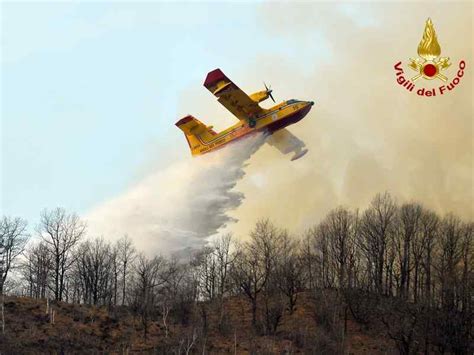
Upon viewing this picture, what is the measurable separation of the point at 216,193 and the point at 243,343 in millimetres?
15789

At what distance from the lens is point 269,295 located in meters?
60.2

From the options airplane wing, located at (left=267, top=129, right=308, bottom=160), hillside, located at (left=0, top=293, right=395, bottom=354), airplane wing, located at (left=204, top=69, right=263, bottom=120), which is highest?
airplane wing, located at (left=204, top=69, right=263, bottom=120)

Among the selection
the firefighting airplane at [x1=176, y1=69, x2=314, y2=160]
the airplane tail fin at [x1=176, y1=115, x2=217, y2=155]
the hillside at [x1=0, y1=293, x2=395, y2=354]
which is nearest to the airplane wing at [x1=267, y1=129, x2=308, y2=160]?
the firefighting airplane at [x1=176, y1=69, x2=314, y2=160]

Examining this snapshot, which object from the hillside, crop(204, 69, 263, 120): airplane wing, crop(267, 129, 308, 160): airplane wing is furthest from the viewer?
crop(267, 129, 308, 160): airplane wing

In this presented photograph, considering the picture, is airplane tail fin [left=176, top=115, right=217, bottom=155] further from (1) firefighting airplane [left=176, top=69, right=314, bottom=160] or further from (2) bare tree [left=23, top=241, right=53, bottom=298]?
(2) bare tree [left=23, top=241, right=53, bottom=298]

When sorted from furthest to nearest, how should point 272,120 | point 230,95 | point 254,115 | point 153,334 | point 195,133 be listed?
point 195,133, point 254,115, point 272,120, point 230,95, point 153,334

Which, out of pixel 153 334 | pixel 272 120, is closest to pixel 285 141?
pixel 272 120

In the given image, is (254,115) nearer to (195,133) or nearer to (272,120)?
(272,120)

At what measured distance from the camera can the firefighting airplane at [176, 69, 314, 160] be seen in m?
52.6

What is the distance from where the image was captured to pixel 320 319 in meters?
55.8

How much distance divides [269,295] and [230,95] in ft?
62.2

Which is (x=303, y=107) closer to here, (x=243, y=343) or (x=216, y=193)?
(x=216, y=193)

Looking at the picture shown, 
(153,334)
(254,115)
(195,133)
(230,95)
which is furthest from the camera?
(195,133)

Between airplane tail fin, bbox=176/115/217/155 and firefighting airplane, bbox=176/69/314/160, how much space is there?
431mm
